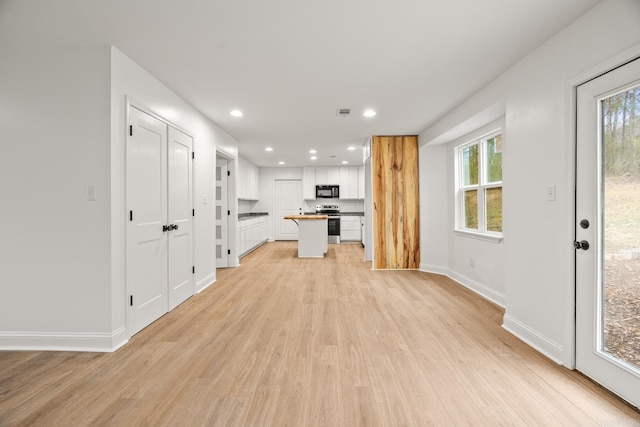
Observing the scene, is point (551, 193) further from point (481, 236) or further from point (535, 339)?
point (481, 236)

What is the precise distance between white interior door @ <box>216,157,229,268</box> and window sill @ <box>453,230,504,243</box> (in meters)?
3.78

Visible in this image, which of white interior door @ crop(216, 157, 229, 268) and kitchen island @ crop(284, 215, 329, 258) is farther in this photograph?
kitchen island @ crop(284, 215, 329, 258)

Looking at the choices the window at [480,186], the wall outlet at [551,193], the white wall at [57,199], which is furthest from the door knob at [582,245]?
the white wall at [57,199]

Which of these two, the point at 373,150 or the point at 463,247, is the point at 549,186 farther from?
the point at 373,150

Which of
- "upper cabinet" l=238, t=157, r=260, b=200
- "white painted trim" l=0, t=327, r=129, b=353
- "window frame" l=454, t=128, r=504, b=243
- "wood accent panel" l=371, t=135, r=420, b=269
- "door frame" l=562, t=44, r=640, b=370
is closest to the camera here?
"door frame" l=562, t=44, r=640, b=370

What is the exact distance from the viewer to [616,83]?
172 cm

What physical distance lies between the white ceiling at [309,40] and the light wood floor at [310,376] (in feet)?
7.57

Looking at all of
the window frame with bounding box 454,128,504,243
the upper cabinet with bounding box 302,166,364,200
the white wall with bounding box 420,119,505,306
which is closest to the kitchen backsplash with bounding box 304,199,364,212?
the upper cabinet with bounding box 302,166,364,200

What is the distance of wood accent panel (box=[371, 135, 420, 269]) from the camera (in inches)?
200

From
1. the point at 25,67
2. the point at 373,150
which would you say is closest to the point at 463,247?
the point at 373,150

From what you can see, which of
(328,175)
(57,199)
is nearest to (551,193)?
(57,199)

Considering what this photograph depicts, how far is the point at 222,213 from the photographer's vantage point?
5.34 metres

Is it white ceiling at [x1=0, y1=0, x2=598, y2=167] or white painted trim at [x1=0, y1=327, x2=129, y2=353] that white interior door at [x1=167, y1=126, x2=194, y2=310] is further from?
white painted trim at [x1=0, y1=327, x2=129, y2=353]

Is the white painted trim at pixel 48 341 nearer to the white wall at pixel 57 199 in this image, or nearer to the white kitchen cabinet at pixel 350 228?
the white wall at pixel 57 199
